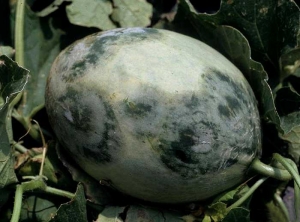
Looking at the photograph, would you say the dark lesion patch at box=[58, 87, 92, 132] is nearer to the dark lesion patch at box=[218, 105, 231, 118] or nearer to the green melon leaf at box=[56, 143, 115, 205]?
the green melon leaf at box=[56, 143, 115, 205]

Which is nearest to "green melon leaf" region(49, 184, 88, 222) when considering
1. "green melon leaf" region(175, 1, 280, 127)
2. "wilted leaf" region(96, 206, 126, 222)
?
"wilted leaf" region(96, 206, 126, 222)

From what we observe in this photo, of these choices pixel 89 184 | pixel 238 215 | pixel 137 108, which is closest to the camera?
pixel 137 108

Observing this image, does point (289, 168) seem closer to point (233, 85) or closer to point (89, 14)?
point (233, 85)

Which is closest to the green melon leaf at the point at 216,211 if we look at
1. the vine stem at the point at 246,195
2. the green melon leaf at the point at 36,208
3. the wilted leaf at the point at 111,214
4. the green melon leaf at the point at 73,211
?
the vine stem at the point at 246,195

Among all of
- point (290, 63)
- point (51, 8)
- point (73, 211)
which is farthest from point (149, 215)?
point (51, 8)

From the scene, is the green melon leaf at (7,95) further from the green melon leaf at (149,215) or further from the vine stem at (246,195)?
the vine stem at (246,195)

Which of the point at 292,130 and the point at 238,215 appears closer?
the point at 238,215
